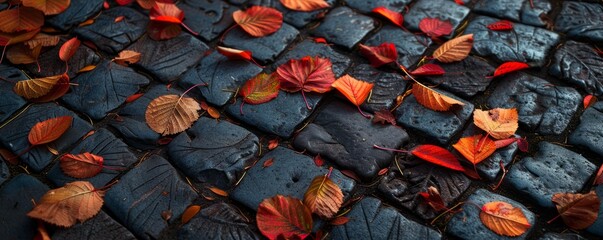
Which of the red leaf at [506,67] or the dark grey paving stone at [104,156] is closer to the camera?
the dark grey paving stone at [104,156]

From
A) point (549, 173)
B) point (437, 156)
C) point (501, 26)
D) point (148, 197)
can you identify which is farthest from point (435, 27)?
point (148, 197)

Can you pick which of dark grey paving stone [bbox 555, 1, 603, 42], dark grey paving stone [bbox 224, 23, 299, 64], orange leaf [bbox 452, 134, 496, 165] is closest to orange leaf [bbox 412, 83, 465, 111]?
orange leaf [bbox 452, 134, 496, 165]

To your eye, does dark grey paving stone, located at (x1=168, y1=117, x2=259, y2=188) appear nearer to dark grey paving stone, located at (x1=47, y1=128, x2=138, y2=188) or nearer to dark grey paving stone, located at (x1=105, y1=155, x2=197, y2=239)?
dark grey paving stone, located at (x1=105, y1=155, x2=197, y2=239)

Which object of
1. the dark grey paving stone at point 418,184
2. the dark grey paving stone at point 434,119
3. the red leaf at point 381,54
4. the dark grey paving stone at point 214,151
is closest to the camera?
the dark grey paving stone at point 418,184

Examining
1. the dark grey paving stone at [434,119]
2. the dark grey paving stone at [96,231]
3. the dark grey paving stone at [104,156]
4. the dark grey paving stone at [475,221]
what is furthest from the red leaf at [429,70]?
the dark grey paving stone at [96,231]

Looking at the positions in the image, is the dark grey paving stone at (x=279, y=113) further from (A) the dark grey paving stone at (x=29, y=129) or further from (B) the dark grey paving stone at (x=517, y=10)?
(B) the dark grey paving stone at (x=517, y=10)

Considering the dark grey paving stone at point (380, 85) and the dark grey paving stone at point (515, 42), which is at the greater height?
the dark grey paving stone at point (515, 42)
